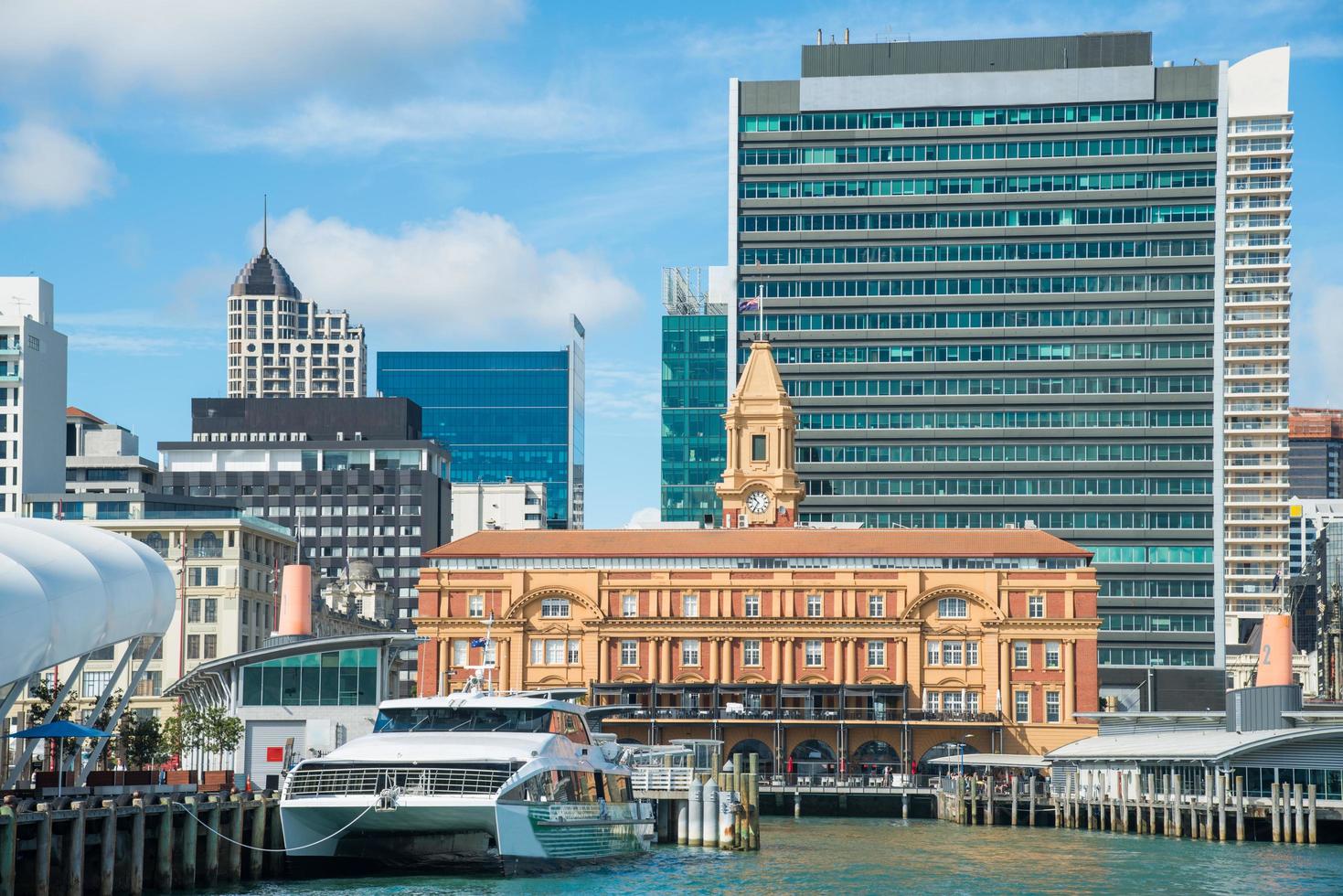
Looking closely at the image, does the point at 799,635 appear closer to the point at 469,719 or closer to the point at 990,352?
the point at 990,352

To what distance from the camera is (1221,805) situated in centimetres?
9188

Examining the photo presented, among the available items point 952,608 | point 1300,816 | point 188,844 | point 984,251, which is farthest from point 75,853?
point 984,251

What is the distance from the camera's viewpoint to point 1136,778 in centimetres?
10131

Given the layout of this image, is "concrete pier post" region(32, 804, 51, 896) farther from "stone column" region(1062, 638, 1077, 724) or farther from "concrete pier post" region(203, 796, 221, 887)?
"stone column" region(1062, 638, 1077, 724)

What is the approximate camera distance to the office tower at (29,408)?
6732 inches

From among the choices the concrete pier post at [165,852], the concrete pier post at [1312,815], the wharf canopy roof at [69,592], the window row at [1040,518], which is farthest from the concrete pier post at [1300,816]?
the window row at [1040,518]

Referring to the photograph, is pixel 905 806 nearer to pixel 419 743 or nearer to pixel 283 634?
pixel 283 634

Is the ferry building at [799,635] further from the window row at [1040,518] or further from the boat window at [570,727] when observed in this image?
the boat window at [570,727]

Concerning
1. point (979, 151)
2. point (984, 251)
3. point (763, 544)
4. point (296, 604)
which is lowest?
point (296, 604)

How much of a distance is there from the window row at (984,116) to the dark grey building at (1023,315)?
0.85 feet

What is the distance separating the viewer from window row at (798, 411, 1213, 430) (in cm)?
19375

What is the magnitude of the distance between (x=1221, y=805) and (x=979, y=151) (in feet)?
377

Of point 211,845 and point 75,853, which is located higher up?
point 75,853

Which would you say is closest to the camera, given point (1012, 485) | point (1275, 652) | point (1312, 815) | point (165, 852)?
point (165, 852)
